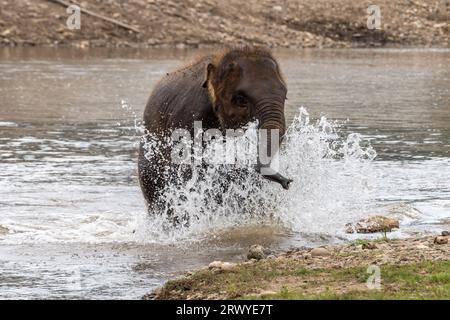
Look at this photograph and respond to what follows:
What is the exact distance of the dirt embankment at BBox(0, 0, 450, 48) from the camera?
36.9 m

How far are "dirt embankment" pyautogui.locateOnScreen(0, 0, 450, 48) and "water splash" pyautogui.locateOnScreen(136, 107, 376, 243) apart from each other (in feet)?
78.1

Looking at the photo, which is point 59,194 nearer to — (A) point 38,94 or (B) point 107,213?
(B) point 107,213

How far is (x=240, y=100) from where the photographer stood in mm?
10492

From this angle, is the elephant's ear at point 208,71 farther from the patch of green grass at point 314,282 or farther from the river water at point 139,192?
the patch of green grass at point 314,282

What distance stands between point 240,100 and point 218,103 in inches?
12.1

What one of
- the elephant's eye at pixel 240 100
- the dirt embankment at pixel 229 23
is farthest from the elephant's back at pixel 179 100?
the dirt embankment at pixel 229 23

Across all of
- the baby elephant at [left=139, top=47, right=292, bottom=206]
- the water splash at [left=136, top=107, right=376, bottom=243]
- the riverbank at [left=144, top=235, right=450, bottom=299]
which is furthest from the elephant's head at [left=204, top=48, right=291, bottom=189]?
the riverbank at [left=144, top=235, right=450, bottom=299]

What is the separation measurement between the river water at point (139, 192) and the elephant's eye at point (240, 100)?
1.17 meters

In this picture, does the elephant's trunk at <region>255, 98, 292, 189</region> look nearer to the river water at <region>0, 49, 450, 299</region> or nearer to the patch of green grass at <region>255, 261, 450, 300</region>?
the river water at <region>0, 49, 450, 299</region>

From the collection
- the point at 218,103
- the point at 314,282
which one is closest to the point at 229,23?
the point at 218,103

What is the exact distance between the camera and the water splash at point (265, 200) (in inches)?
451

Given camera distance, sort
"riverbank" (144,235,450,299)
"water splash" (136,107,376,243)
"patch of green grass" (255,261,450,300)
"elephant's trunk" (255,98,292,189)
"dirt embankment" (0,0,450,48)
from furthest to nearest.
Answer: "dirt embankment" (0,0,450,48)
"water splash" (136,107,376,243)
"elephant's trunk" (255,98,292,189)
"riverbank" (144,235,450,299)
"patch of green grass" (255,261,450,300)

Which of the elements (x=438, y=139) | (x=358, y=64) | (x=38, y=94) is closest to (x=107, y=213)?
(x=438, y=139)

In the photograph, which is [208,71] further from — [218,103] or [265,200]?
[265,200]
